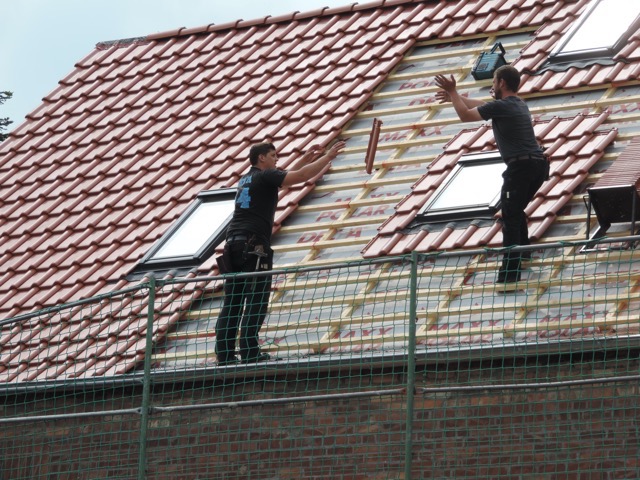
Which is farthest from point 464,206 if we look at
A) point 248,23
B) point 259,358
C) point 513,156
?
point 248,23

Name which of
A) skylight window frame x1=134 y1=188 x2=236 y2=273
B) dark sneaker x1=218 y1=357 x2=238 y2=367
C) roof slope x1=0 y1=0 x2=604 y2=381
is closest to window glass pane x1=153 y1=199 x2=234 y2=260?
skylight window frame x1=134 y1=188 x2=236 y2=273

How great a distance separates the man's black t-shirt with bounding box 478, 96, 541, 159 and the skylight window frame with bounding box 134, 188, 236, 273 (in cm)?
316

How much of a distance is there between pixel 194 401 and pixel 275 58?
19.3 ft

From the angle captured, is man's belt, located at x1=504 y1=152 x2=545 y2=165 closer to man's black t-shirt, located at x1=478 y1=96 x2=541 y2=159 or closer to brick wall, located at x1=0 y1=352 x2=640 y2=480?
man's black t-shirt, located at x1=478 y1=96 x2=541 y2=159

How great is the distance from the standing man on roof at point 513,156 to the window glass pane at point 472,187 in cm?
95

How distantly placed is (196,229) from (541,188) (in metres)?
3.36

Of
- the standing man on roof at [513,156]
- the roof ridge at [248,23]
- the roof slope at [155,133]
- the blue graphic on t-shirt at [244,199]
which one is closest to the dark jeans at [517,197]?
the standing man on roof at [513,156]

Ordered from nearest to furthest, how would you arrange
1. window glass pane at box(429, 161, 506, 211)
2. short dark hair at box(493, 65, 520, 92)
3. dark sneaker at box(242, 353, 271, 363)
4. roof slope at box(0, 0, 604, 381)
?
dark sneaker at box(242, 353, 271, 363) → short dark hair at box(493, 65, 520, 92) → window glass pane at box(429, 161, 506, 211) → roof slope at box(0, 0, 604, 381)

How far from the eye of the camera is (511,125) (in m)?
11.0

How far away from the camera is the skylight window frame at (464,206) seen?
11945 millimetres

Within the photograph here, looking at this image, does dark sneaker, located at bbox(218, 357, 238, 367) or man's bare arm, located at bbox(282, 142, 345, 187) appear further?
man's bare arm, located at bbox(282, 142, 345, 187)

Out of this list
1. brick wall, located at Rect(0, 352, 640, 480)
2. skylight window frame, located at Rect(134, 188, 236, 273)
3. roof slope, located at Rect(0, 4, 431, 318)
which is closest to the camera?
brick wall, located at Rect(0, 352, 640, 480)

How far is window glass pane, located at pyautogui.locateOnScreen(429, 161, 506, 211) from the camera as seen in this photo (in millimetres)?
12125

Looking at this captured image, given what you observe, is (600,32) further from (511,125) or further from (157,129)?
(157,129)
